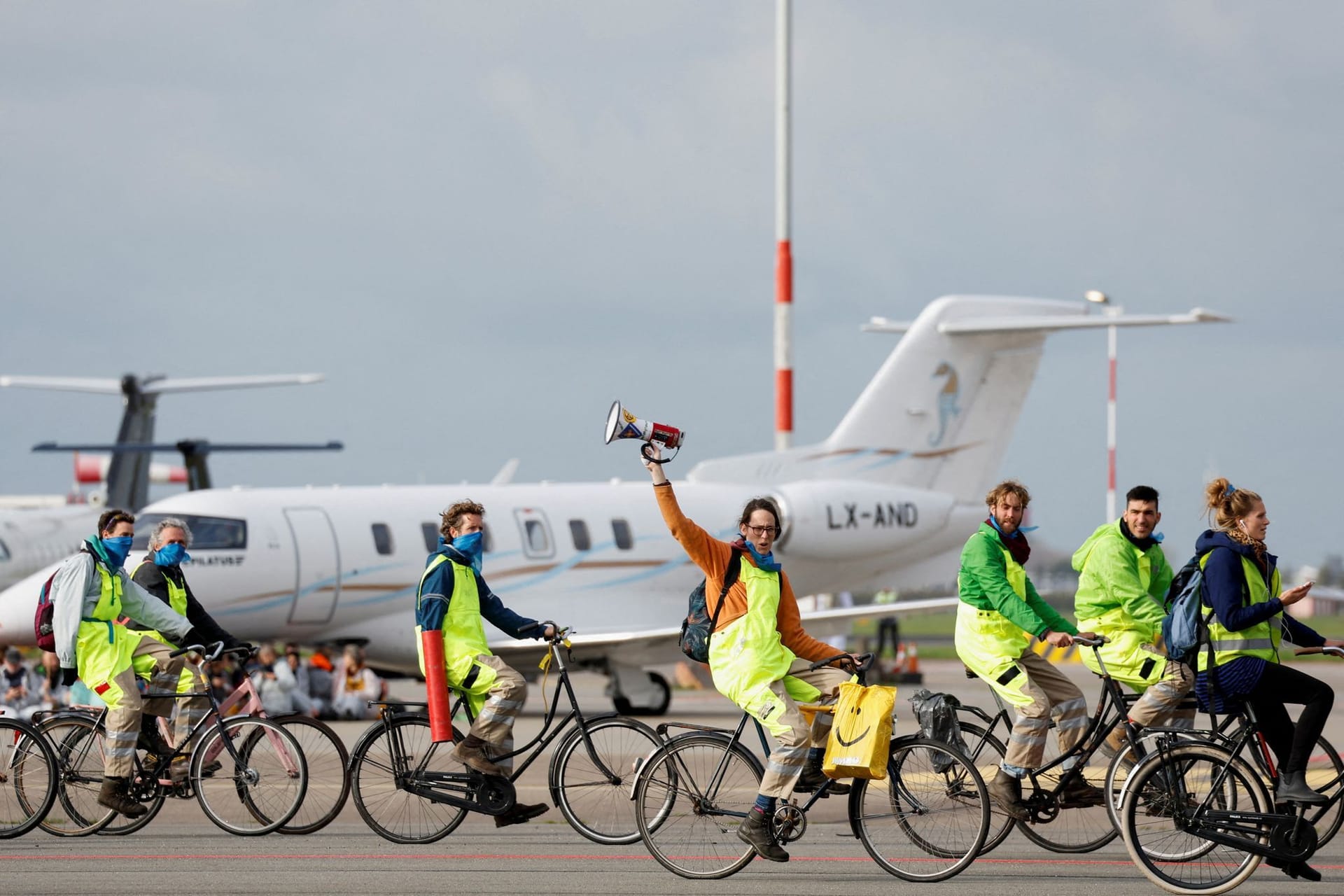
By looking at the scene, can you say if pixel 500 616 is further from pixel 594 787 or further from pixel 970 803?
pixel 970 803

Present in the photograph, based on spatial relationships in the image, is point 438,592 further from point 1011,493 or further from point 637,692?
point 637,692

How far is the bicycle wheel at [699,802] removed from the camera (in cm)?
816

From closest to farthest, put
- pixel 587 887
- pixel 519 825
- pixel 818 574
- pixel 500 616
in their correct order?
1. pixel 587 887
2. pixel 500 616
3. pixel 519 825
4. pixel 818 574

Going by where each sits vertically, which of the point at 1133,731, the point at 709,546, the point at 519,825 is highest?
the point at 709,546

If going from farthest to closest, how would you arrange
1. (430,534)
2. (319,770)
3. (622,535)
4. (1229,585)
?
(622,535), (430,534), (319,770), (1229,585)

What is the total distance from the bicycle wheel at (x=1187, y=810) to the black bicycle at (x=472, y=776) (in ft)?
7.59

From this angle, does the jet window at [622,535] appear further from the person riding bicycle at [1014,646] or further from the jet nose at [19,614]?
the person riding bicycle at [1014,646]

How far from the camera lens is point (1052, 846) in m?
8.68

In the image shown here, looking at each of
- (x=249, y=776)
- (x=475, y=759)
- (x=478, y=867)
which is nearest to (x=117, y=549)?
(x=249, y=776)

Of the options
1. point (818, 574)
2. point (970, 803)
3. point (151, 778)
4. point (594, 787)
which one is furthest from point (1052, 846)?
point (818, 574)

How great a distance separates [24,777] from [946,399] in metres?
15.8

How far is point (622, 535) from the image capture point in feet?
71.2

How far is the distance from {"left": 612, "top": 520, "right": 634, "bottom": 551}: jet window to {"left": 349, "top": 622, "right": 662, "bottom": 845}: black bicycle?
12321 millimetres

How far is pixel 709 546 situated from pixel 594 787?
4.97ft
